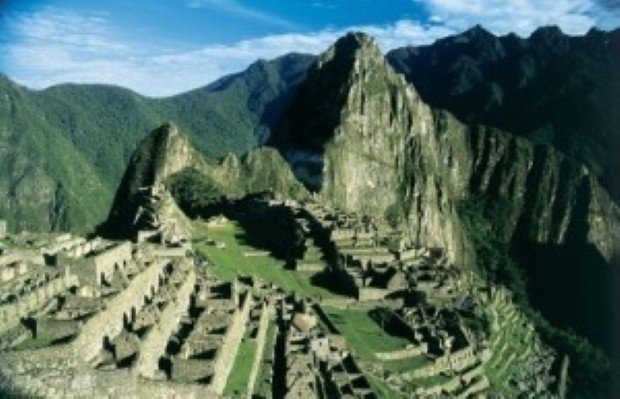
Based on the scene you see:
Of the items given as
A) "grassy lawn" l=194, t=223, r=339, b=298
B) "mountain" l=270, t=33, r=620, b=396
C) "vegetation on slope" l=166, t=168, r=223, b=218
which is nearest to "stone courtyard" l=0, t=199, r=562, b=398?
"grassy lawn" l=194, t=223, r=339, b=298

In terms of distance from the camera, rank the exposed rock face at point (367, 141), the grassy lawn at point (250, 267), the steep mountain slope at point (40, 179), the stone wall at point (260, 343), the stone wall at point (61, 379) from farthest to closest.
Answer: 1. the steep mountain slope at point (40, 179)
2. the exposed rock face at point (367, 141)
3. the grassy lawn at point (250, 267)
4. the stone wall at point (260, 343)
5. the stone wall at point (61, 379)

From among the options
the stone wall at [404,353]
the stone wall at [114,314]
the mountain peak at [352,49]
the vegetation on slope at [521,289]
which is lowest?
the vegetation on slope at [521,289]

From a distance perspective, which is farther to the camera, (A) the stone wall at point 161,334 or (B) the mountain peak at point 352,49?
(B) the mountain peak at point 352,49

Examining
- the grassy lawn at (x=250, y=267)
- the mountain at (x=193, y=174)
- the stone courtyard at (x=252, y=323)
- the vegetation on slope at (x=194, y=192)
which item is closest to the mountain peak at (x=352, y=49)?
the mountain at (x=193, y=174)

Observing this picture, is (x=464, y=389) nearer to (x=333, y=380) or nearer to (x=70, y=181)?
(x=333, y=380)

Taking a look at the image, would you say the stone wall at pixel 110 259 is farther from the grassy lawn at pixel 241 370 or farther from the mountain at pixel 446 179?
the mountain at pixel 446 179

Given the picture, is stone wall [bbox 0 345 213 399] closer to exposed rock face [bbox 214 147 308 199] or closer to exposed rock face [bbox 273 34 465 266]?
exposed rock face [bbox 214 147 308 199]

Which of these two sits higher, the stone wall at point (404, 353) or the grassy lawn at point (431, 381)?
the stone wall at point (404, 353)

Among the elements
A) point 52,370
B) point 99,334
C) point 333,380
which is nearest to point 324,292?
point 333,380
